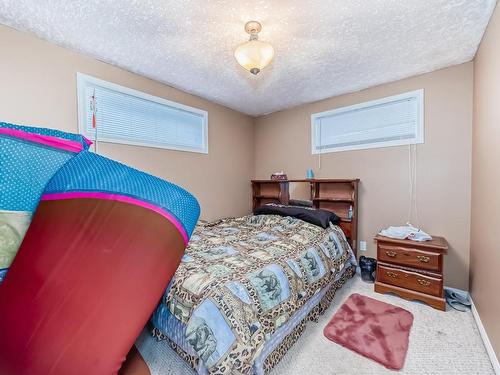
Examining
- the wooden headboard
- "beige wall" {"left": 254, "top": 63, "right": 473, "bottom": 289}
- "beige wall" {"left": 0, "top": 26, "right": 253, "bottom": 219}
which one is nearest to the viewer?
"beige wall" {"left": 0, "top": 26, "right": 253, "bottom": 219}

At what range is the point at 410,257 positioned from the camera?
2.23m

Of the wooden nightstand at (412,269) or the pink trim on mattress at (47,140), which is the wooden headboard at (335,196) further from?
the pink trim on mattress at (47,140)

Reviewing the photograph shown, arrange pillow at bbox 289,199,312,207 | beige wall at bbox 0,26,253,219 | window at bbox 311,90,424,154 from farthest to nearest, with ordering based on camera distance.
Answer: pillow at bbox 289,199,312,207
window at bbox 311,90,424,154
beige wall at bbox 0,26,253,219

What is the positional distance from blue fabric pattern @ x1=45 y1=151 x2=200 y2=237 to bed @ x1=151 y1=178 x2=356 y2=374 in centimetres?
74

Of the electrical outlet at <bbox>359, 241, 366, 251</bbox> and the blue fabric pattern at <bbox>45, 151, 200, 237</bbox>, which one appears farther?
the electrical outlet at <bbox>359, 241, 366, 251</bbox>

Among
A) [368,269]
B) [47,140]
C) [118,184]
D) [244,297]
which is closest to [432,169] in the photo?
[368,269]

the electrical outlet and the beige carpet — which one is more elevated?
the electrical outlet

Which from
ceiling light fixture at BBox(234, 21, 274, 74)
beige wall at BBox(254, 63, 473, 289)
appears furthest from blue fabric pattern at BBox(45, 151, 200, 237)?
beige wall at BBox(254, 63, 473, 289)

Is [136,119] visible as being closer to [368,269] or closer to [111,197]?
[111,197]

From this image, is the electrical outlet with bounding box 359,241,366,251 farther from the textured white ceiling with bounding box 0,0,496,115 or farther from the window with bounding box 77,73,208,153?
the window with bounding box 77,73,208,153

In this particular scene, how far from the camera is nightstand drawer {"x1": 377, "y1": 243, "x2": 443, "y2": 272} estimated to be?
212 centimetres

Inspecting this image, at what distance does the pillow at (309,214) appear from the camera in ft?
8.77

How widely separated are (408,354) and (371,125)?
7.84ft

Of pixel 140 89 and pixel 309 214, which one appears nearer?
pixel 140 89
